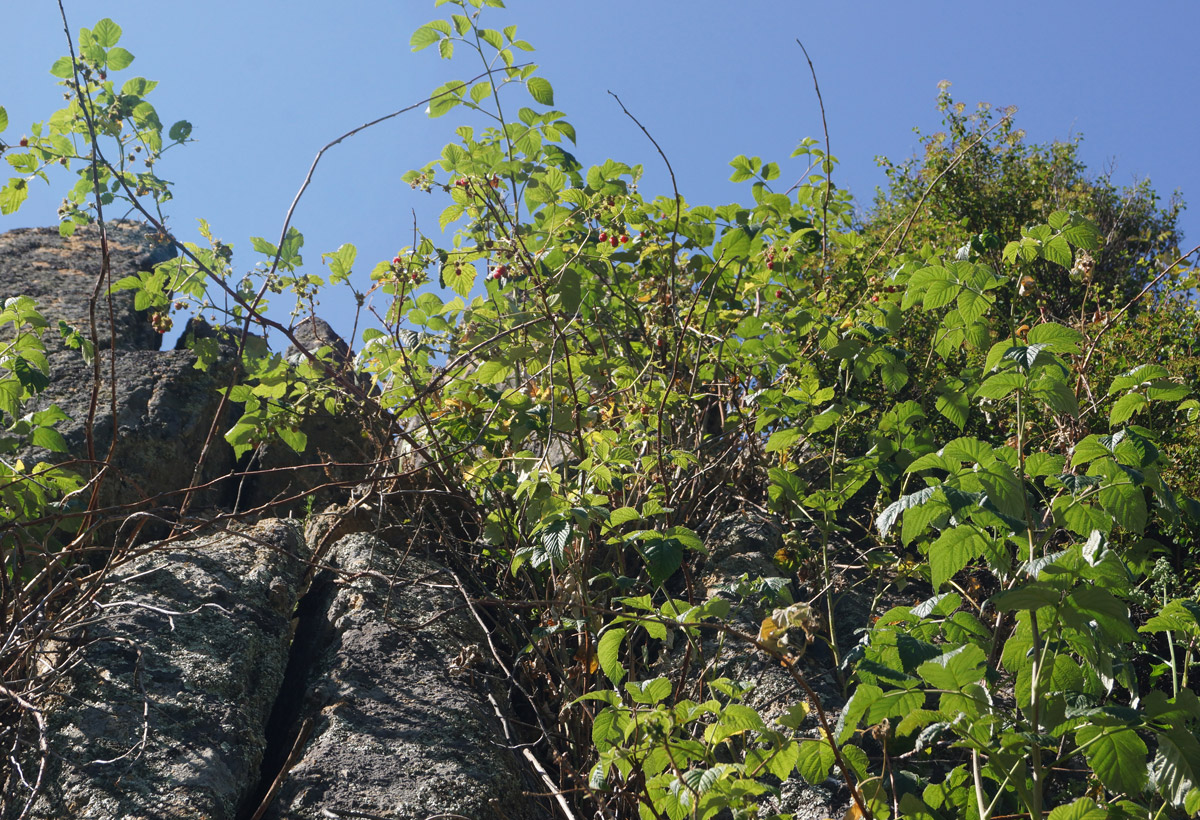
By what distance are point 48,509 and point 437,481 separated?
4.32ft

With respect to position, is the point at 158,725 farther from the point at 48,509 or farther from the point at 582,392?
the point at 582,392

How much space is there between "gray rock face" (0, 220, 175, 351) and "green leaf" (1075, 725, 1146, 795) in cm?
420

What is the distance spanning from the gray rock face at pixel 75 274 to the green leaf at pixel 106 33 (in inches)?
59.8

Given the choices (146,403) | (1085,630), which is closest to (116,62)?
(146,403)

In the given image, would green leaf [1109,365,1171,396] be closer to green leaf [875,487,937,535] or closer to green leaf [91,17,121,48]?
green leaf [875,487,937,535]

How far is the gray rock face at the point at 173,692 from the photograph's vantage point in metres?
2.19

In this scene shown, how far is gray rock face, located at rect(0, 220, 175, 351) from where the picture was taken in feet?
14.6

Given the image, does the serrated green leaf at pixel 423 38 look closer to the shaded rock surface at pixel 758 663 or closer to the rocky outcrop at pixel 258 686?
the rocky outcrop at pixel 258 686

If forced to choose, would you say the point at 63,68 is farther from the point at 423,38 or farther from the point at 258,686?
the point at 258,686

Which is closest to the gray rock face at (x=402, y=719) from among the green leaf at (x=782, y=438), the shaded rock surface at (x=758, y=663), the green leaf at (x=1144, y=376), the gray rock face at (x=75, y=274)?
the shaded rock surface at (x=758, y=663)

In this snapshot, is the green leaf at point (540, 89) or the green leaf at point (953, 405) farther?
the green leaf at point (540, 89)

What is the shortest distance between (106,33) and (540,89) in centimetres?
140

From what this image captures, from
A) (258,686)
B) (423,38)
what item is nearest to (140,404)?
(258,686)

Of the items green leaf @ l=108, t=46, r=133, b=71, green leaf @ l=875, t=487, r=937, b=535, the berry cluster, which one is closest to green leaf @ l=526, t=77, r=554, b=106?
the berry cluster
